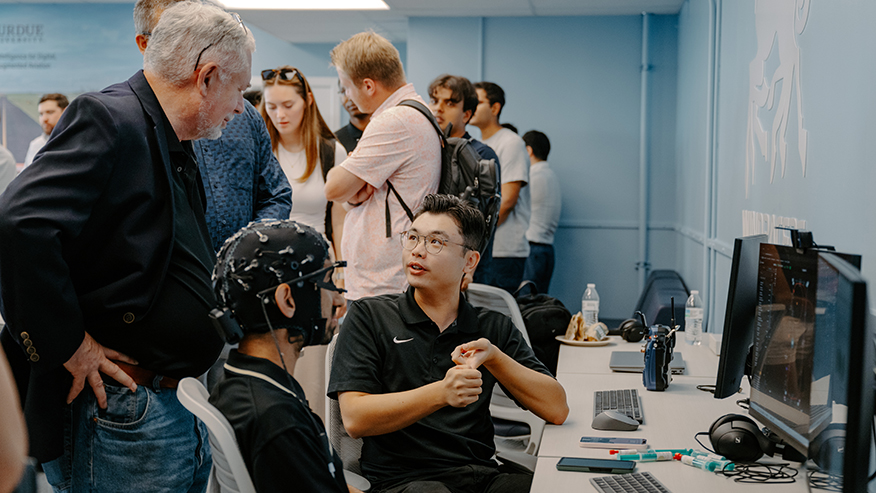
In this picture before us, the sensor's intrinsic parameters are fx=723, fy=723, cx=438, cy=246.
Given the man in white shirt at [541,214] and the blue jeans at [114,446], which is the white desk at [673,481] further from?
the man in white shirt at [541,214]

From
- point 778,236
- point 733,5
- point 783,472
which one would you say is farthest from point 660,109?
point 783,472

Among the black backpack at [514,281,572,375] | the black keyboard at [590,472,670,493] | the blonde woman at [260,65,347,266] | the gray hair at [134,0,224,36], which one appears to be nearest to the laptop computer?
the black backpack at [514,281,572,375]

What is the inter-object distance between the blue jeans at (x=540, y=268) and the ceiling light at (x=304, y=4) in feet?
8.13

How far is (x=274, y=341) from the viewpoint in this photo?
1.17 m

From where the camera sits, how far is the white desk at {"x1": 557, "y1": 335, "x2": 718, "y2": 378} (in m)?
2.30

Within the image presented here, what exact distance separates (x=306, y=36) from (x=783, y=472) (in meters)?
6.83

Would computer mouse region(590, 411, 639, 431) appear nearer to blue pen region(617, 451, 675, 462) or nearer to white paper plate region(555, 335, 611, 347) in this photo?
blue pen region(617, 451, 675, 462)

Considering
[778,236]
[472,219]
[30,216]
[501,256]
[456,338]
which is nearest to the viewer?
[30,216]

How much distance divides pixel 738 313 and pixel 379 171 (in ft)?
3.84

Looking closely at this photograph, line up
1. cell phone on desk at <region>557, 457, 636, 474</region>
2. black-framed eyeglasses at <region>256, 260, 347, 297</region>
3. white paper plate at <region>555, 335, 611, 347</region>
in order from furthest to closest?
white paper plate at <region>555, 335, 611, 347</region> < cell phone on desk at <region>557, 457, 636, 474</region> < black-framed eyeglasses at <region>256, 260, 347, 297</region>

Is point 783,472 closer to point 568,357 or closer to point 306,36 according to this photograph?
point 568,357

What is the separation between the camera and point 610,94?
6391 mm

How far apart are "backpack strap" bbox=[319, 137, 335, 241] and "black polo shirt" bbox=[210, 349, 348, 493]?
202 centimetres

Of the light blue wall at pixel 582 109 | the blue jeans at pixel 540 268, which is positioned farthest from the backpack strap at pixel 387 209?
the light blue wall at pixel 582 109
